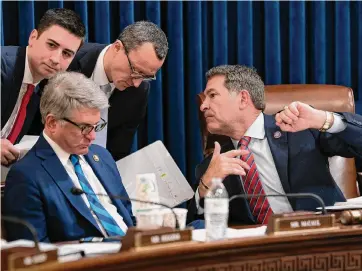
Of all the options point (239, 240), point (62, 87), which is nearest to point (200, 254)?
point (239, 240)

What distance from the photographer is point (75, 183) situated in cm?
278

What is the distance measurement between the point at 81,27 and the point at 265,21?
1587 millimetres

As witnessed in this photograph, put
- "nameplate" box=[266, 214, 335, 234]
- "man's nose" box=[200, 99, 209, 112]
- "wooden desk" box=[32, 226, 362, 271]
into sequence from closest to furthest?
"wooden desk" box=[32, 226, 362, 271] < "nameplate" box=[266, 214, 335, 234] < "man's nose" box=[200, 99, 209, 112]

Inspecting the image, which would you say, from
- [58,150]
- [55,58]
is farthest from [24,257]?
[55,58]

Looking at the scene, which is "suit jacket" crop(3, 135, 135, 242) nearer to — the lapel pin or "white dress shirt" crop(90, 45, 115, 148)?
"white dress shirt" crop(90, 45, 115, 148)

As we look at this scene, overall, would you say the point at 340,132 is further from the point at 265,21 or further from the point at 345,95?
the point at 265,21

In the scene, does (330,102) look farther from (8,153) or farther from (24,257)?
(24,257)

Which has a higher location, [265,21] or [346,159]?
[265,21]

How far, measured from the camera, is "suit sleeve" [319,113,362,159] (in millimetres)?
3377

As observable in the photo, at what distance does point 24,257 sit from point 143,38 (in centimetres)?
166

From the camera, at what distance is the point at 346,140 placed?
3.38 metres

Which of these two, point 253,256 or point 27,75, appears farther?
point 27,75

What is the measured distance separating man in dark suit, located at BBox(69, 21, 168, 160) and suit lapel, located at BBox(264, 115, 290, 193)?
1.80ft

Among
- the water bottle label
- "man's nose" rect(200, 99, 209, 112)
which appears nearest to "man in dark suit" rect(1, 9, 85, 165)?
"man's nose" rect(200, 99, 209, 112)
